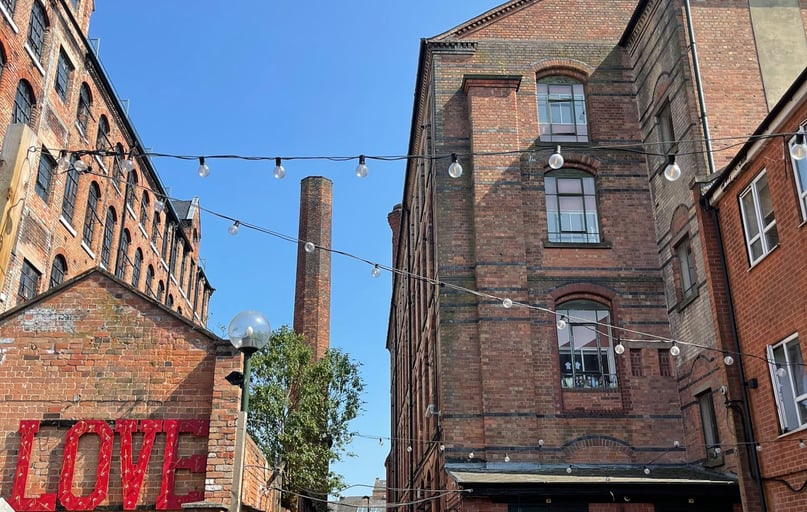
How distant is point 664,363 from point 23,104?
17525 millimetres

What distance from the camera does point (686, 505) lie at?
13.9 m

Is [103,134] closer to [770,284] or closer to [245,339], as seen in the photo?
[245,339]

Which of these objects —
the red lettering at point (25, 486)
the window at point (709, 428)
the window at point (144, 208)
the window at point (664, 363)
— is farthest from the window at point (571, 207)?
the window at point (144, 208)

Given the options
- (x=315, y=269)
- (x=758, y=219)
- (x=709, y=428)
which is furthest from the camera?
(x=315, y=269)

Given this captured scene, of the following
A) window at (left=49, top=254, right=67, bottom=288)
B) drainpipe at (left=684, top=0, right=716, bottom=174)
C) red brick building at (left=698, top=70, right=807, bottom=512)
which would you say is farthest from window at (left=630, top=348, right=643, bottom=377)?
window at (left=49, top=254, right=67, bottom=288)

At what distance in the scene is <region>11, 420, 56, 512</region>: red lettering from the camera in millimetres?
9500

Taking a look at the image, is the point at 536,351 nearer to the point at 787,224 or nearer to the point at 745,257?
the point at 745,257

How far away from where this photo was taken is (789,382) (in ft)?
37.6

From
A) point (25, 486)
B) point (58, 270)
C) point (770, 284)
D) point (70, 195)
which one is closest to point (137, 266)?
point (70, 195)

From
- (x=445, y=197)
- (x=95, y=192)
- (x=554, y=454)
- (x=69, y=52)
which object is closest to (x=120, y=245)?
(x=95, y=192)

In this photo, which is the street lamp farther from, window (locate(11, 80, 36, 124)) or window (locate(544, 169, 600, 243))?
window (locate(11, 80, 36, 124))

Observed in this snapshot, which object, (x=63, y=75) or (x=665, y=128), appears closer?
(x=665, y=128)

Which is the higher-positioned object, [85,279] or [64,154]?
[64,154]

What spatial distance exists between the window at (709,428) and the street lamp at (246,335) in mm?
10174
